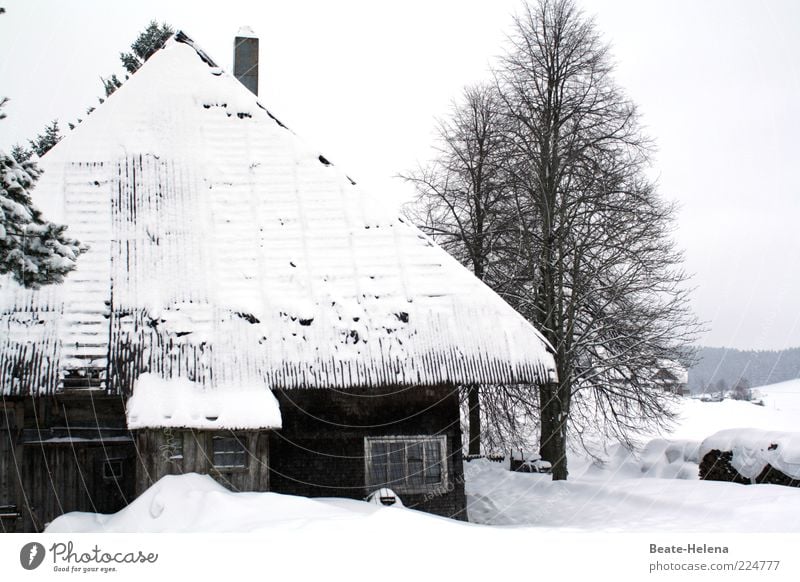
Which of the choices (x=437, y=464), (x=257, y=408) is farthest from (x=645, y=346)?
(x=257, y=408)

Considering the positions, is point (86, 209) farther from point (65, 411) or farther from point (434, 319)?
point (434, 319)

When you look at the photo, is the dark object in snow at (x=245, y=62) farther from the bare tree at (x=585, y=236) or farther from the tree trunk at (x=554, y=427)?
the tree trunk at (x=554, y=427)

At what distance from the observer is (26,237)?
23.3 ft

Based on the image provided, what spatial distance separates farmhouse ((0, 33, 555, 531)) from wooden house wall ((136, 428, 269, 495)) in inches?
1.0

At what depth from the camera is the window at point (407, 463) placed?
37.4 feet

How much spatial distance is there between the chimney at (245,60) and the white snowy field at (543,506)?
892 centimetres

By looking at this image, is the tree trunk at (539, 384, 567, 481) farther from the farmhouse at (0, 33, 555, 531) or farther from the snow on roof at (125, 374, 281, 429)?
the snow on roof at (125, 374, 281, 429)

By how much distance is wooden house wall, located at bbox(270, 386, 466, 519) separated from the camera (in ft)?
36.3

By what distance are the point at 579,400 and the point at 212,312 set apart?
28.6 ft

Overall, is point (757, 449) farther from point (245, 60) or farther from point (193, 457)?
point (245, 60)

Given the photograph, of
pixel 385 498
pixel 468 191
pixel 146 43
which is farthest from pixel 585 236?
pixel 146 43

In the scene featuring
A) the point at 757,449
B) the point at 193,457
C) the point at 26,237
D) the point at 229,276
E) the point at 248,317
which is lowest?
the point at 757,449

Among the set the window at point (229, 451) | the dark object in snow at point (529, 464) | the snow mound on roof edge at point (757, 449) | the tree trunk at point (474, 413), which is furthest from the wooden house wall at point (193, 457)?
the snow mound on roof edge at point (757, 449)

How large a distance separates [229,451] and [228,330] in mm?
1696
